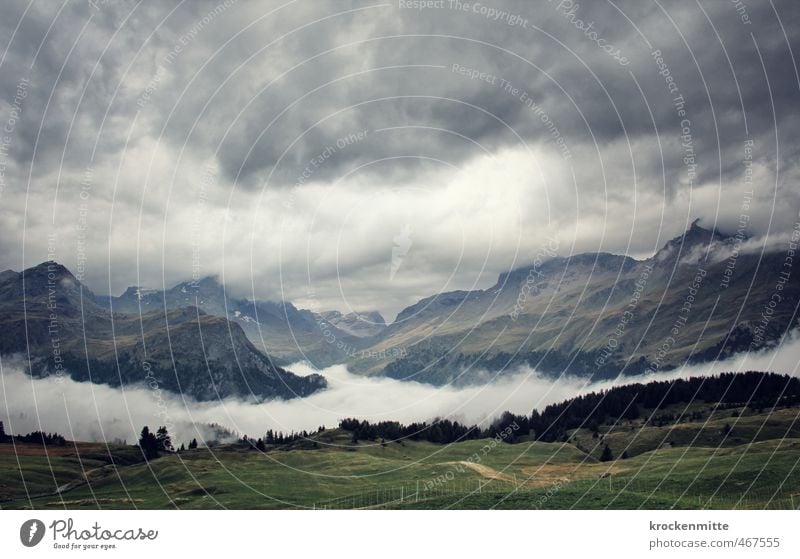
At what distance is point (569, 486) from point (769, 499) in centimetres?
5615

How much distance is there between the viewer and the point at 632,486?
196 m

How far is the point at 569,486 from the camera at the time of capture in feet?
643
